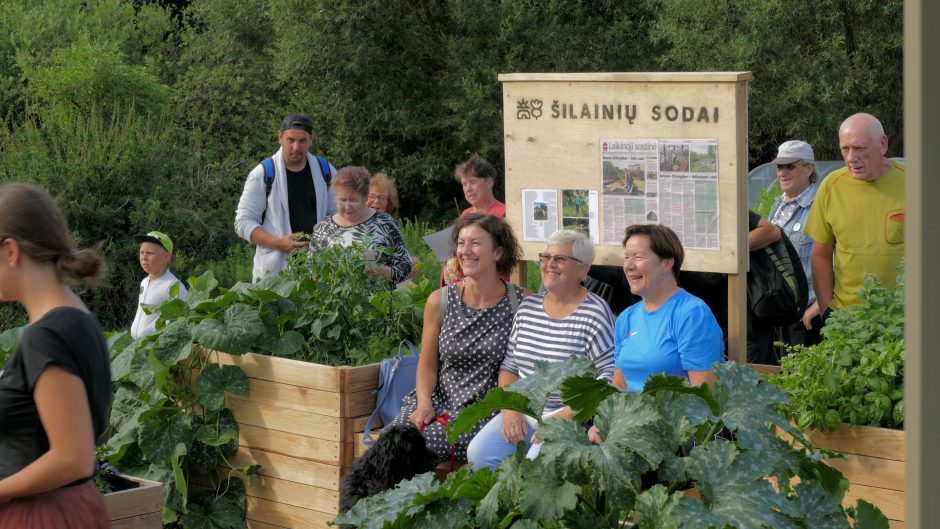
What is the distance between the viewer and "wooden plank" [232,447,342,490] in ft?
18.1

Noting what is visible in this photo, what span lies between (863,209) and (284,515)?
3094 millimetres

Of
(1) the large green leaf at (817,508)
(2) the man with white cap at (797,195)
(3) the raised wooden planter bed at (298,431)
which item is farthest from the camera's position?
(2) the man with white cap at (797,195)

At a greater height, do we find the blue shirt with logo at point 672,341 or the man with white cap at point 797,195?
the man with white cap at point 797,195

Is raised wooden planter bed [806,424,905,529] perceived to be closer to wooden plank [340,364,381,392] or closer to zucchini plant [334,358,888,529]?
zucchini plant [334,358,888,529]

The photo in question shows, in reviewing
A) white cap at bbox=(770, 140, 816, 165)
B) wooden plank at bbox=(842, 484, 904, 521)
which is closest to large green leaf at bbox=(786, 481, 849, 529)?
wooden plank at bbox=(842, 484, 904, 521)

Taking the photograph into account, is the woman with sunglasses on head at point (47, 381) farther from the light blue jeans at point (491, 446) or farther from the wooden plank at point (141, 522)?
the light blue jeans at point (491, 446)

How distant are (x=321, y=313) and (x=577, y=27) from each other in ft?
45.5

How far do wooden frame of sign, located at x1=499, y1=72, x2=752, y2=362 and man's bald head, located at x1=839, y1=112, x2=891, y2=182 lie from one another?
0.98m

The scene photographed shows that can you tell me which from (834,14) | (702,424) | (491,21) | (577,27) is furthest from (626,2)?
(702,424)

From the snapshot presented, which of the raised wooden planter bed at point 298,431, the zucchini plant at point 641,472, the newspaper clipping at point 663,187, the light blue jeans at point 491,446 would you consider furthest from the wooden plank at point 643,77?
the zucchini plant at point 641,472

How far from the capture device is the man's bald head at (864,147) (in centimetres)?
556

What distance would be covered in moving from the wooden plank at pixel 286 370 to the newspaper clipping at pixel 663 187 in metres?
1.39

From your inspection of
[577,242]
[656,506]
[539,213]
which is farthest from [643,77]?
[656,506]

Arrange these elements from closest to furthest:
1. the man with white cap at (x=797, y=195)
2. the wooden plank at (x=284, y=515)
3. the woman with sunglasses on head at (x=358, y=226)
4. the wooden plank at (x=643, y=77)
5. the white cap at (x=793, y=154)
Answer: the wooden plank at (x=643, y=77) → the wooden plank at (x=284, y=515) → the woman with sunglasses on head at (x=358, y=226) → the man with white cap at (x=797, y=195) → the white cap at (x=793, y=154)
